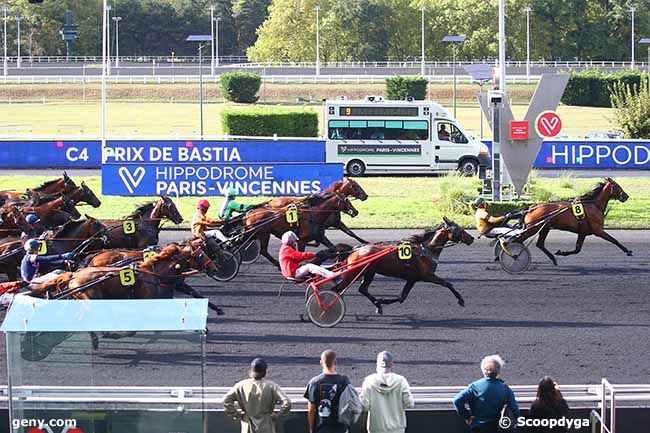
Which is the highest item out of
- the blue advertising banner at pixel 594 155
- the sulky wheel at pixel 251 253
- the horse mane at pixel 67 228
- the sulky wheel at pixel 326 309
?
the blue advertising banner at pixel 594 155

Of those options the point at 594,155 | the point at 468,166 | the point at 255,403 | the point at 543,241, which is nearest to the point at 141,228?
the point at 543,241

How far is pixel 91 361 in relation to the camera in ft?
30.0

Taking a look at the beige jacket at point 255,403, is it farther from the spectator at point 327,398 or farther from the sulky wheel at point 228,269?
the sulky wheel at point 228,269

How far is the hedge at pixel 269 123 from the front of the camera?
43.9 m

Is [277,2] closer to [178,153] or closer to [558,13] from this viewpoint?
[558,13]

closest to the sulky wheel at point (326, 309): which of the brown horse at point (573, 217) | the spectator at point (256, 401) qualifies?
the brown horse at point (573, 217)

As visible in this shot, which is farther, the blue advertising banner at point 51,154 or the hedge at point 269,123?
the hedge at point 269,123

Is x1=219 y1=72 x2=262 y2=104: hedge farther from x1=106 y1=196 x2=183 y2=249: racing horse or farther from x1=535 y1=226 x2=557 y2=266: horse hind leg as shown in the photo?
x1=106 y1=196 x2=183 y2=249: racing horse

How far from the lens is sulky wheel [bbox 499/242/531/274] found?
1916 cm

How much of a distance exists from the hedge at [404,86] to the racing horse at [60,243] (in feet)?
144

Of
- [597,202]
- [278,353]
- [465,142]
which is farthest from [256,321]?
[465,142]

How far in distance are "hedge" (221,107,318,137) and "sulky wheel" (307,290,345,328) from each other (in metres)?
29.0

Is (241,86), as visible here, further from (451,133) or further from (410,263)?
(410,263)

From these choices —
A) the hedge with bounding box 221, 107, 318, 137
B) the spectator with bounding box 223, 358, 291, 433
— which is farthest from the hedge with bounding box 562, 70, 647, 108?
the spectator with bounding box 223, 358, 291, 433
